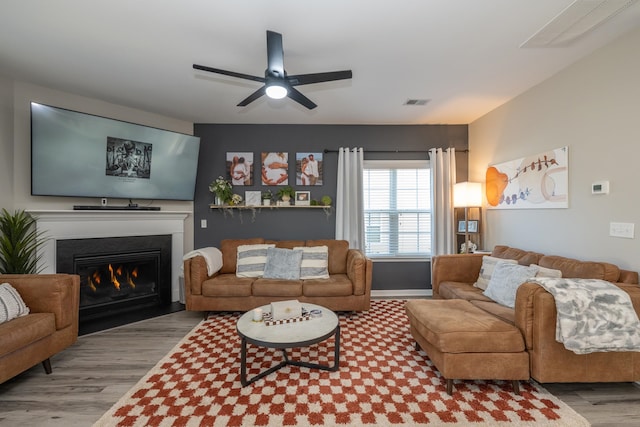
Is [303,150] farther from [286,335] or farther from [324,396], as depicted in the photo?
[324,396]

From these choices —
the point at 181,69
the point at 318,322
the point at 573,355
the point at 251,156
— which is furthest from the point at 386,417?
the point at 251,156

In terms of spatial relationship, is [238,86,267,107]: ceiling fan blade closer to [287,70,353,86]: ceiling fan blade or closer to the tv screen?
[287,70,353,86]: ceiling fan blade

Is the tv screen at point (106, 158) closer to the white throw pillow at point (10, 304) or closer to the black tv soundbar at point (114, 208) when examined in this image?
the black tv soundbar at point (114, 208)

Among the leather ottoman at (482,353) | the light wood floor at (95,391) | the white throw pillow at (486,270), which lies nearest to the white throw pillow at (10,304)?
the light wood floor at (95,391)

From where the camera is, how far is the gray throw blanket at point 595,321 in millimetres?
1778

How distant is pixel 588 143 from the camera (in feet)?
8.41

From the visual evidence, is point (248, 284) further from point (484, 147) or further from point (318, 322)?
point (484, 147)

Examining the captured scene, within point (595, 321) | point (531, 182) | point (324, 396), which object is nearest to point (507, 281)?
point (595, 321)

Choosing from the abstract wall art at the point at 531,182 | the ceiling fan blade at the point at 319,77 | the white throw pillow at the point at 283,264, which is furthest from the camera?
the white throw pillow at the point at 283,264

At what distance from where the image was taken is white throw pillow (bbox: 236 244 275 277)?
11.8 ft

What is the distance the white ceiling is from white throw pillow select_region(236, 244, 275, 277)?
6.15ft

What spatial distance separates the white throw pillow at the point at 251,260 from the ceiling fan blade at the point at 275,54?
2287 millimetres

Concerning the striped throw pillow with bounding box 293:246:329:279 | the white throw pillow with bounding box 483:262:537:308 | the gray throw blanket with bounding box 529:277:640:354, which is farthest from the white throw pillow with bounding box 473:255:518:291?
the striped throw pillow with bounding box 293:246:329:279

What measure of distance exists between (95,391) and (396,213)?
3941 mm
